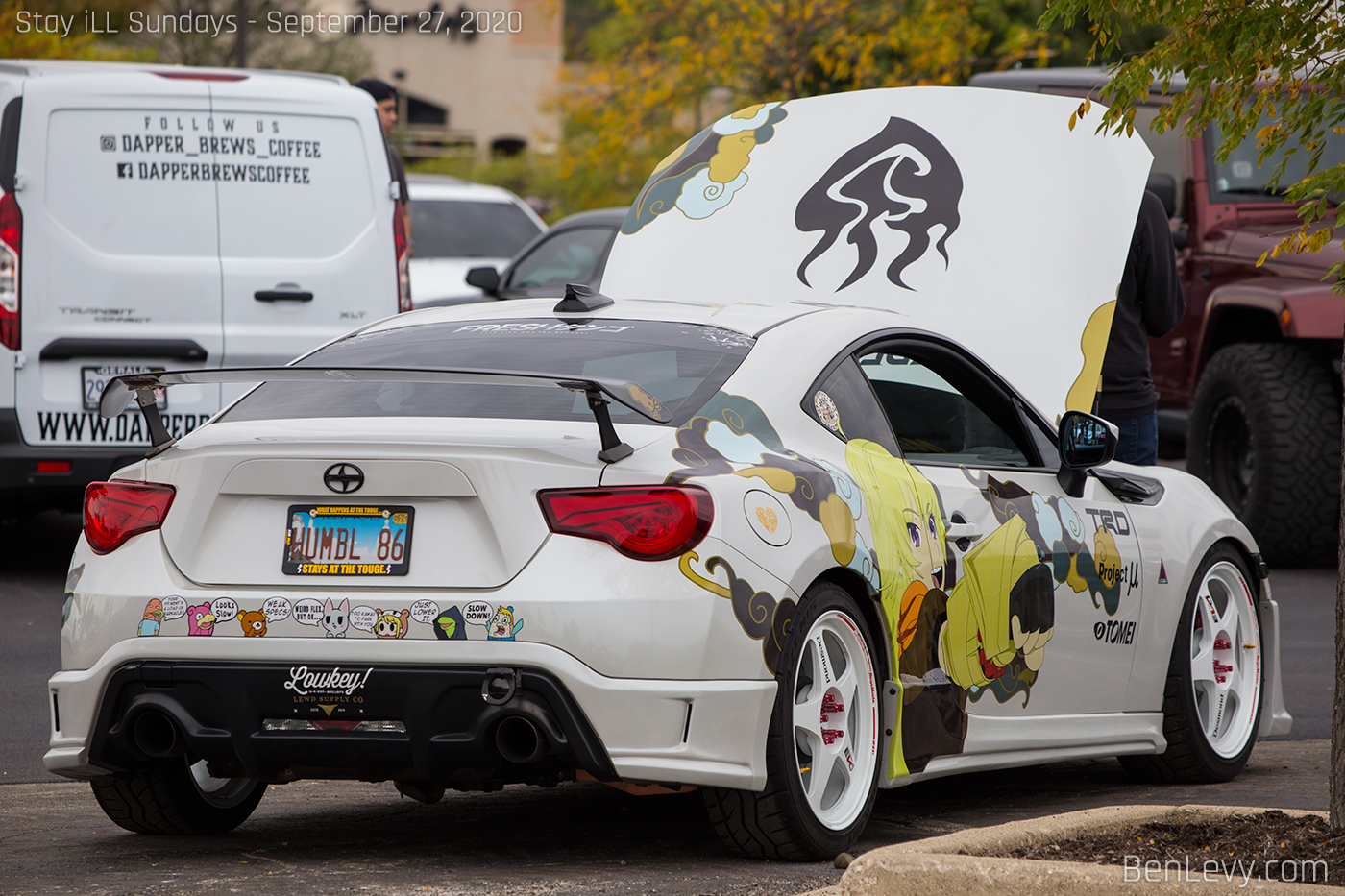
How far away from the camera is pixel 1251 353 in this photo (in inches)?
446

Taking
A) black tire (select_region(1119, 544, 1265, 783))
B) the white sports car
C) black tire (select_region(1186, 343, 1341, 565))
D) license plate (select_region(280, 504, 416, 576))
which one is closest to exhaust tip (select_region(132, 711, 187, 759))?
the white sports car

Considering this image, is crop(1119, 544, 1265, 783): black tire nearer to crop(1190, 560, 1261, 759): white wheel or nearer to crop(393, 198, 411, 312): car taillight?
crop(1190, 560, 1261, 759): white wheel

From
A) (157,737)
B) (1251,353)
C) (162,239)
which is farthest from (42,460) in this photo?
(1251,353)

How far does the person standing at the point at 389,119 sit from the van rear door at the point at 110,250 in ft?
3.61

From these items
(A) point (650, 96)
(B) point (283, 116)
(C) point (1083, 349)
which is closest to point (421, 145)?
(A) point (650, 96)

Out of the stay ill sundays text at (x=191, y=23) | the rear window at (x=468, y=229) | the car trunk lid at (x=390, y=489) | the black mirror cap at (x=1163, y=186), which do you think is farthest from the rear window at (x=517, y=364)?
the stay ill sundays text at (x=191, y=23)

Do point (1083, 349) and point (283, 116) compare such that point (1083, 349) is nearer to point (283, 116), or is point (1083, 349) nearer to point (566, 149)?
point (283, 116)

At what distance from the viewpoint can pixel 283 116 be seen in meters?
→ 10.5

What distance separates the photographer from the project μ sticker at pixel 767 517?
191 inches

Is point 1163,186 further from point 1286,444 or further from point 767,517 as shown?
point 767,517

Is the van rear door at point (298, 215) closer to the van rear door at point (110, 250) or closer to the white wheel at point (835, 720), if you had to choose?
the van rear door at point (110, 250)

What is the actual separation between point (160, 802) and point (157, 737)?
468mm

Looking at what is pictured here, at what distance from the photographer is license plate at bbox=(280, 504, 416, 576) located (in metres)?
4.78

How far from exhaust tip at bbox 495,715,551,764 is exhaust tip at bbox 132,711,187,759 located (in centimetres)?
80
